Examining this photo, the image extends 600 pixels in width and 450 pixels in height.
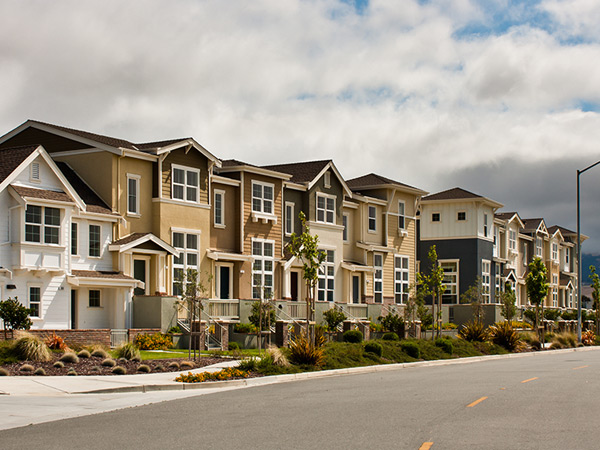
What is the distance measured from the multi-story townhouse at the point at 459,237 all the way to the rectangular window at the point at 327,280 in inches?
659

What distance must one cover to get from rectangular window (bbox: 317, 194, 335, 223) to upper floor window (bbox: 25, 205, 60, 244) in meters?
18.3

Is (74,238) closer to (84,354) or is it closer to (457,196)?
(84,354)

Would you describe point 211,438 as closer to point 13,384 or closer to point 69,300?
point 13,384

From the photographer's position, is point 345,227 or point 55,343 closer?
point 55,343

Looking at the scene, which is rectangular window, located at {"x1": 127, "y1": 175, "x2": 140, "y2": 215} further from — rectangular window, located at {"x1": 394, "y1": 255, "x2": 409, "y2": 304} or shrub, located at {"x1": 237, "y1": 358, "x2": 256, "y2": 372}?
rectangular window, located at {"x1": 394, "y1": 255, "x2": 409, "y2": 304}

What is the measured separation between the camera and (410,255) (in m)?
57.9

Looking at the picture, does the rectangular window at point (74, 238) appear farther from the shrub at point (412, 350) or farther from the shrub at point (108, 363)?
the shrub at point (412, 350)

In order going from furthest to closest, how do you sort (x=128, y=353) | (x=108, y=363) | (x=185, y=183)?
1. (x=185, y=183)
2. (x=128, y=353)
3. (x=108, y=363)

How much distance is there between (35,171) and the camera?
33.2 metres

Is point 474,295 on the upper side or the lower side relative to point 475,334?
upper

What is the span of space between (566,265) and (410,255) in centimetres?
3871

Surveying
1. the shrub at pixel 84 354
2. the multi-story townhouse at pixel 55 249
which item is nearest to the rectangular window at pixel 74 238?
the multi-story townhouse at pixel 55 249

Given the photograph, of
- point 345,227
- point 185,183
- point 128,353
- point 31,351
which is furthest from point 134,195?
point 345,227

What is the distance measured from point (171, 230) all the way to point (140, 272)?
2.36 meters
